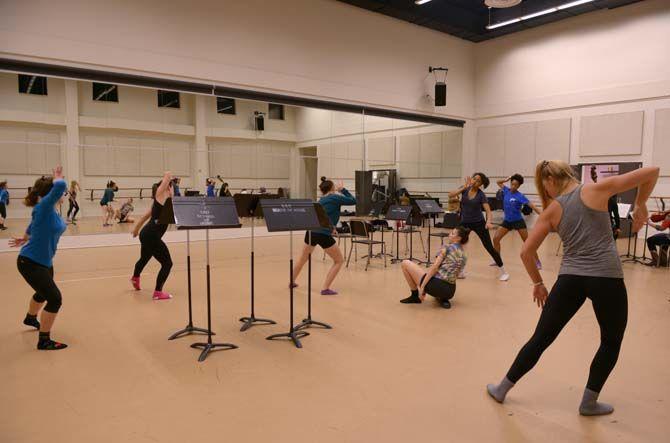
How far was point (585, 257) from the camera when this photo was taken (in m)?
2.68

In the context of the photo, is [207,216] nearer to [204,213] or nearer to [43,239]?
[204,213]

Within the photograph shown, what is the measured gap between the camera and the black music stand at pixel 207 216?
12.6 feet

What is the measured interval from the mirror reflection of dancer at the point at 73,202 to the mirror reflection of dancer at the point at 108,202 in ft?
2.21

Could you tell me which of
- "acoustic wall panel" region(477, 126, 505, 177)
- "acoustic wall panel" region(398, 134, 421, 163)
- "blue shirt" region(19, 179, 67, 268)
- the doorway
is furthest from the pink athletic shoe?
"acoustic wall panel" region(477, 126, 505, 177)

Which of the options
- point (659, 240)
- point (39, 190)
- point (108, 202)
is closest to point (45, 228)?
point (39, 190)

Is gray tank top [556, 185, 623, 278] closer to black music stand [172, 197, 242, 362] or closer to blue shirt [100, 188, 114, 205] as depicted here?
black music stand [172, 197, 242, 362]

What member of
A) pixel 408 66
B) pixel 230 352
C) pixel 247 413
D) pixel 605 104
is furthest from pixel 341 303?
pixel 605 104

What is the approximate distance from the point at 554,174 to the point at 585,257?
563 millimetres

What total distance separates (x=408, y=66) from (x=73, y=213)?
37.6 ft

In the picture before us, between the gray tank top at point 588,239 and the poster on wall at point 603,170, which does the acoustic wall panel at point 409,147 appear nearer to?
the poster on wall at point 603,170

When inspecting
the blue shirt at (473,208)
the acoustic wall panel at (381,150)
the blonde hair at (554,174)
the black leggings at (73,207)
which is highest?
the acoustic wall panel at (381,150)

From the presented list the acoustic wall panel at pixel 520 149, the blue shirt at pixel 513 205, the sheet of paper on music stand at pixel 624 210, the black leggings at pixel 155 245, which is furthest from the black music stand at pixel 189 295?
the acoustic wall panel at pixel 520 149

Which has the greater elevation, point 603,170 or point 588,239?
point 603,170

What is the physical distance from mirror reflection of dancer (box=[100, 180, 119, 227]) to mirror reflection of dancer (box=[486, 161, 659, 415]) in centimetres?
1161
